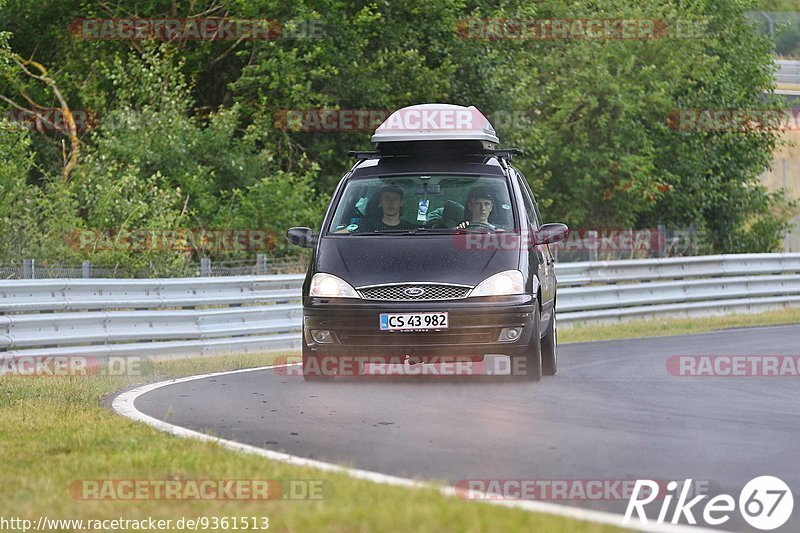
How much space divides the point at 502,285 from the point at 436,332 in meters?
0.69

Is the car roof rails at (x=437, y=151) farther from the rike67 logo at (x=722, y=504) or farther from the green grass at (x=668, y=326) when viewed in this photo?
the rike67 logo at (x=722, y=504)

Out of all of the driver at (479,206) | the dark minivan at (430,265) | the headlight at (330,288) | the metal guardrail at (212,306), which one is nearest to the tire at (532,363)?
the dark minivan at (430,265)

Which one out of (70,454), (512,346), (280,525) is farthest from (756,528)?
(512,346)

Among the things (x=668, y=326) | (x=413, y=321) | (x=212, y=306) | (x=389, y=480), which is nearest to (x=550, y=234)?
(x=413, y=321)

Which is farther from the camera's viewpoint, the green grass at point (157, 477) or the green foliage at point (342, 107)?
the green foliage at point (342, 107)

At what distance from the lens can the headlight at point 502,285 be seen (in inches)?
468

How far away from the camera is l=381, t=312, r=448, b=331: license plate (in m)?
11.8

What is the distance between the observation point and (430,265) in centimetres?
1196

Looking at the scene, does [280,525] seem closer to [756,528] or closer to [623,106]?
[756,528]

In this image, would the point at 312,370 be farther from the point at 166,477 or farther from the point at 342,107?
the point at 342,107

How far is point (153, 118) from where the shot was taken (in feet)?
82.9

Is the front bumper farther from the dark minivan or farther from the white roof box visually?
the white roof box

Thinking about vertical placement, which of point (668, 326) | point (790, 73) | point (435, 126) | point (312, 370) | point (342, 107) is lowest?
point (668, 326)

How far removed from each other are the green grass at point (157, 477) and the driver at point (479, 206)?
149 inches
